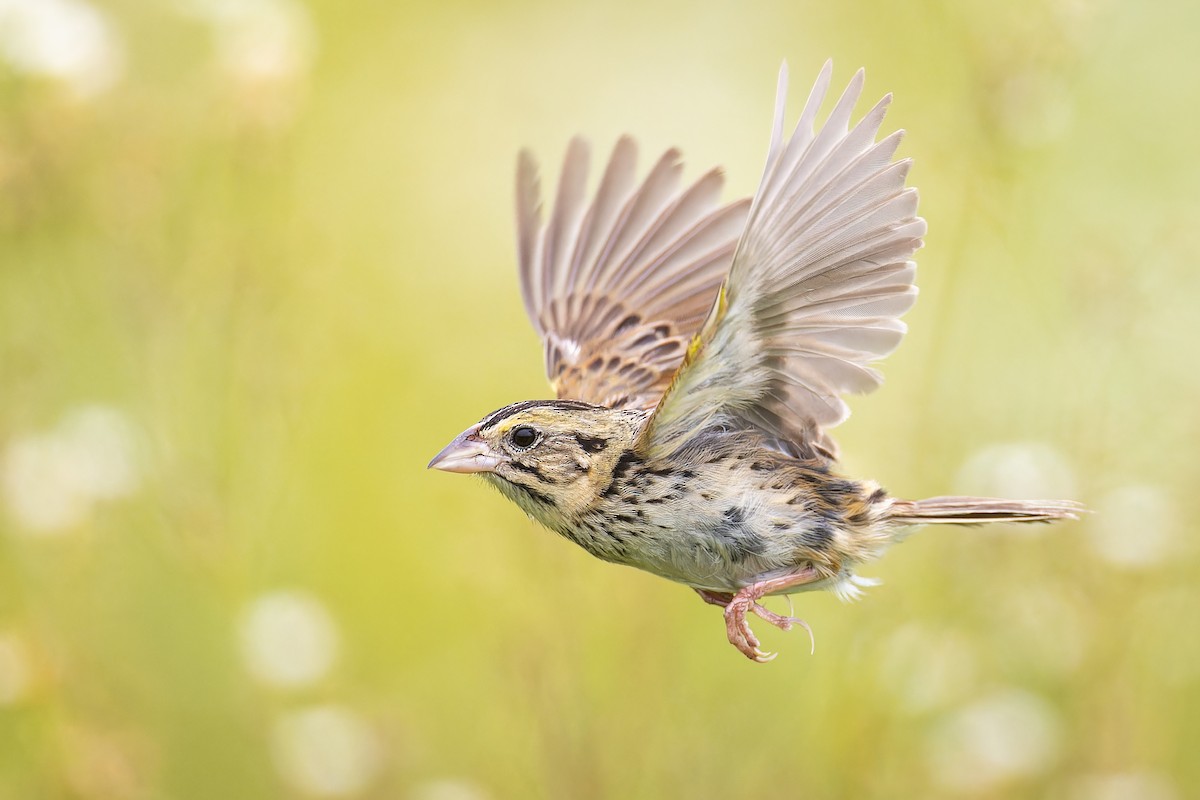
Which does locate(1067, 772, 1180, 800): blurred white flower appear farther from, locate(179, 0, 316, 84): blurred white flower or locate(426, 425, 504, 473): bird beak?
locate(179, 0, 316, 84): blurred white flower

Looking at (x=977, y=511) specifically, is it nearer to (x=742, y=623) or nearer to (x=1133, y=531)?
(x=742, y=623)

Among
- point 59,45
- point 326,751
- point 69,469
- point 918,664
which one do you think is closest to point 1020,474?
point 918,664

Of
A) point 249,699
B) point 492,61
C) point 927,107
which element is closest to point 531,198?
point 249,699

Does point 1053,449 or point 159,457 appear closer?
point 159,457

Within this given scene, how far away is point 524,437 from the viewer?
8.79 feet

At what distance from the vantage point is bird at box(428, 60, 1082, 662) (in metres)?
2.36

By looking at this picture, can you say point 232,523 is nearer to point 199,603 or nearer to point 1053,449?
point 199,603

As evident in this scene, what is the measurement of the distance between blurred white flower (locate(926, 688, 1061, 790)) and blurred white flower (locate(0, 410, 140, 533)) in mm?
2278

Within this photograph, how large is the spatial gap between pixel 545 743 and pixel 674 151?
1.41 m

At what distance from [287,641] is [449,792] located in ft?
1.92

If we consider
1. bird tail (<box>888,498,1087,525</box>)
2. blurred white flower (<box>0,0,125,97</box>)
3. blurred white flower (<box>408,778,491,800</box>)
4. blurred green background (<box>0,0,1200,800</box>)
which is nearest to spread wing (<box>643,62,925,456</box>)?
bird tail (<box>888,498,1087,525</box>)

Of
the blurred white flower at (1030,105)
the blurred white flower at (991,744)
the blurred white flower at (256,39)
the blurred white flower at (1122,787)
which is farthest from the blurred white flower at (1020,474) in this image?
the blurred white flower at (256,39)

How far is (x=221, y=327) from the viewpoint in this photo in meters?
3.86

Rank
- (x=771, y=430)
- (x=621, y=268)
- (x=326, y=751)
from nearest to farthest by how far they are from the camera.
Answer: (x=771, y=430) → (x=621, y=268) → (x=326, y=751)
